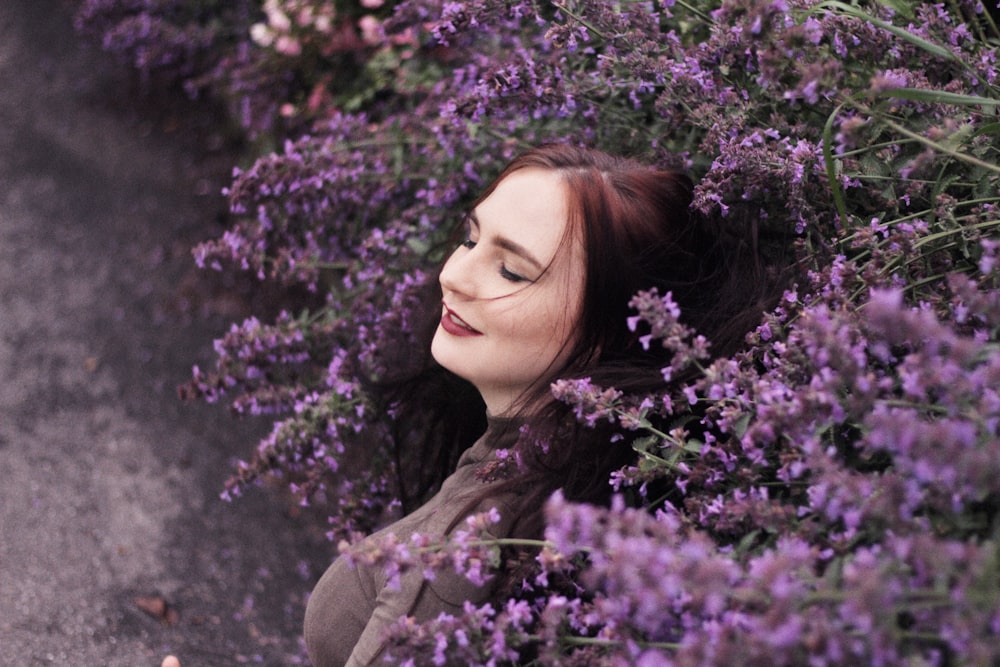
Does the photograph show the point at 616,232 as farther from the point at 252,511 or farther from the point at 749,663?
the point at 252,511

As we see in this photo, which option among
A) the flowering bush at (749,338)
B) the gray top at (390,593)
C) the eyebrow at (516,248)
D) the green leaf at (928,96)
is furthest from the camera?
the eyebrow at (516,248)

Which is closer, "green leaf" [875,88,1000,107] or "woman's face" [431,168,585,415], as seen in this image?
"green leaf" [875,88,1000,107]

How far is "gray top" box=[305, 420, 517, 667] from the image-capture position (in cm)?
152

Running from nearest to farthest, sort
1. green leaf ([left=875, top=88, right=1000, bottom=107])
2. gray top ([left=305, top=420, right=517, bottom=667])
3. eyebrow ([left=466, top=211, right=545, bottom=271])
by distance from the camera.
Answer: green leaf ([left=875, top=88, right=1000, bottom=107])
gray top ([left=305, top=420, right=517, bottom=667])
eyebrow ([left=466, top=211, right=545, bottom=271])

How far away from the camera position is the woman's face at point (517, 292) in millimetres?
1642

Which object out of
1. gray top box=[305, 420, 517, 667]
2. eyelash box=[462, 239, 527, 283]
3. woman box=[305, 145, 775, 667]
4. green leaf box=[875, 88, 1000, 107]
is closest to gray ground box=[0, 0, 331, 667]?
gray top box=[305, 420, 517, 667]

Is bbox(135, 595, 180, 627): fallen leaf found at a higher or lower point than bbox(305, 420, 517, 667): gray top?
lower

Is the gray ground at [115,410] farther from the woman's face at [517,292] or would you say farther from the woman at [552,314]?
the woman's face at [517,292]

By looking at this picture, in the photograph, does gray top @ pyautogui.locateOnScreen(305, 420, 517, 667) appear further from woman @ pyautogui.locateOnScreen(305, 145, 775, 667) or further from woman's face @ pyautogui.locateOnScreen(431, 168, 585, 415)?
woman's face @ pyautogui.locateOnScreen(431, 168, 585, 415)

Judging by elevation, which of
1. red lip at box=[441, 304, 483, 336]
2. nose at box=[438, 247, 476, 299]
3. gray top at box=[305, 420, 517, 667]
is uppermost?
nose at box=[438, 247, 476, 299]

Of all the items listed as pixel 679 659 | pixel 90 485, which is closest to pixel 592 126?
pixel 679 659

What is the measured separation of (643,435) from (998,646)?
0.79m

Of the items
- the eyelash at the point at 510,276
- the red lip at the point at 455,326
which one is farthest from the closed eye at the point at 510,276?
the red lip at the point at 455,326

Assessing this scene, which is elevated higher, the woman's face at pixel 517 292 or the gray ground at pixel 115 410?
the woman's face at pixel 517 292
